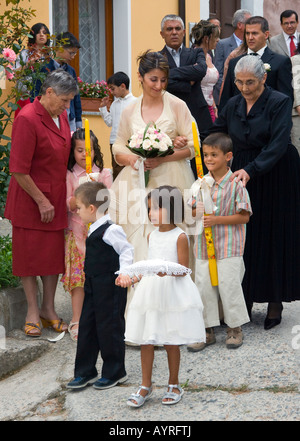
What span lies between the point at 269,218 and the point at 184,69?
205cm

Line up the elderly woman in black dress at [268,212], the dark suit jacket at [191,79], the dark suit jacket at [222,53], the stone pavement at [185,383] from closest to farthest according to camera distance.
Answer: the stone pavement at [185,383]
the elderly woman in black dress at [268,212]
the dark suit jacket at [191,79]
the dark suit jacket at [222,53]

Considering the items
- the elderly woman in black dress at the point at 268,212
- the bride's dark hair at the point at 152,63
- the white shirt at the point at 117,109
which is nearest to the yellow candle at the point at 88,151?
the bride's dark hair at the point at 152,63

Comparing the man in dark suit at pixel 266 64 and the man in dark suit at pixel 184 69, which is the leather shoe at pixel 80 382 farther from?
the man in dark suit at pixel 184 69

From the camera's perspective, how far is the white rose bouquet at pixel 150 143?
525 centimetres

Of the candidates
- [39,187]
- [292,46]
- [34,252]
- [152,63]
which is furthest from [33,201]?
[292,46]

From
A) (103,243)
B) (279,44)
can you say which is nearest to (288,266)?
(103,243)

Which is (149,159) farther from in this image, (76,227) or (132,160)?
(76,227)

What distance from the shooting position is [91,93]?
11.0 metres

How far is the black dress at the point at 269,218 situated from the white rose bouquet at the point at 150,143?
512mm

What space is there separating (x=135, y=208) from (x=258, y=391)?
1.74 metres

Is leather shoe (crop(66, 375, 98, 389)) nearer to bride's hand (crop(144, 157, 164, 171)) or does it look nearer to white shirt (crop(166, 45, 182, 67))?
bride's hand (crop(144, 157, 164, 171))

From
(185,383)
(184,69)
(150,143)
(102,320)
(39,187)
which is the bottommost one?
(185,383)

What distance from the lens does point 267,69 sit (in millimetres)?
5699
